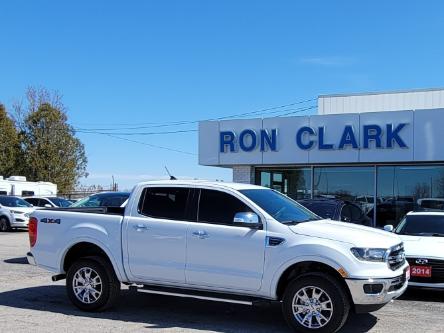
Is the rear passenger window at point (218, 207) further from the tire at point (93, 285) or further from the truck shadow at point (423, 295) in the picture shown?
the truck shadow at point (423, 295)

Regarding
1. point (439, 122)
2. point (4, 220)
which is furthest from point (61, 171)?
point (439, 122)

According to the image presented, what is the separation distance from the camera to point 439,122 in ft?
53.4

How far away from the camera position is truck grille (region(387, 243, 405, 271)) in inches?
279

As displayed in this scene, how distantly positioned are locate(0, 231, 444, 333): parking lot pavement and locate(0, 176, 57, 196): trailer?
23767 mm

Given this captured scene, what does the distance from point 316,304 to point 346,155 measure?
36.1 feet

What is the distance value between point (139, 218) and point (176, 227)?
61 centimetres

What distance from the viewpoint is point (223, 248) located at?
7480 millimetres

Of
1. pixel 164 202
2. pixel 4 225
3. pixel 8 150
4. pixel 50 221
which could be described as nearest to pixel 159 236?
pixel 164 202

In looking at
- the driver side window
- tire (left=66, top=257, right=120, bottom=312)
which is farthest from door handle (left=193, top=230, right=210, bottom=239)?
the driver side window

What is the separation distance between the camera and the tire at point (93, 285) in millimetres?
8234

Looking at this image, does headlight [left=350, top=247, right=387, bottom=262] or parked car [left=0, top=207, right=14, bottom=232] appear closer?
headlight [left=350, top=247, right=387, bottom=262]

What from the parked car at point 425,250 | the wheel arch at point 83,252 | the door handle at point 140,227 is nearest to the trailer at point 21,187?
the wheel arch at point 83,252

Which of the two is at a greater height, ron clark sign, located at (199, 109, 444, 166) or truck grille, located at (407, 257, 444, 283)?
ron clark sign, located at (199, 109, 444, 166)

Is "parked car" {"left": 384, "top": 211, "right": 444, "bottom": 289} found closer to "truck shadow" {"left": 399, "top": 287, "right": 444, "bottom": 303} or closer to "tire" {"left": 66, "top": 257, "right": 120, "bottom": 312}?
"truck shadow" {"left": 399, "top": 287, "right": 444, "bottom": 303}
